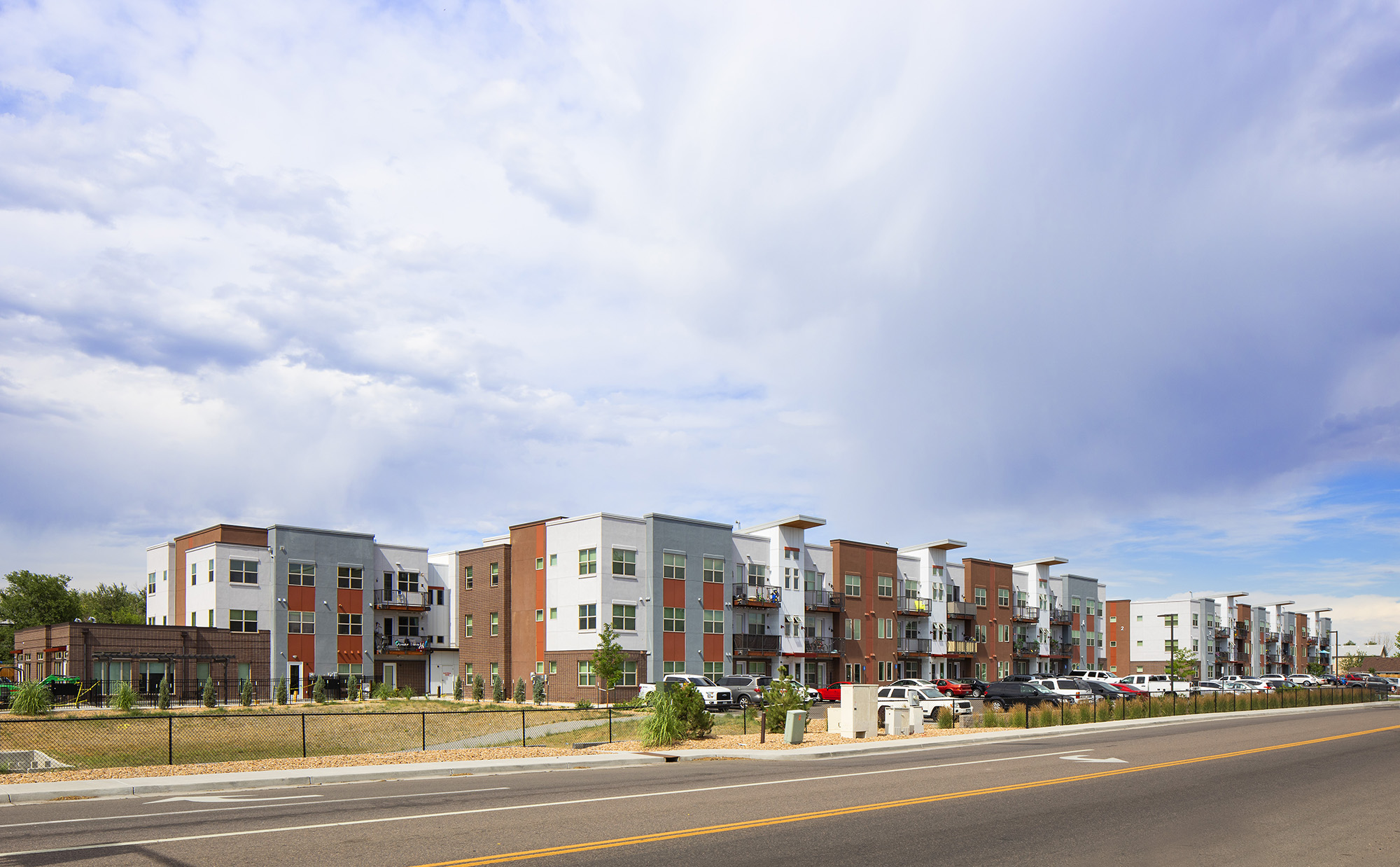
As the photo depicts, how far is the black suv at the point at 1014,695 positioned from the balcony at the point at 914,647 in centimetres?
2958

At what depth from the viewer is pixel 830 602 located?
76562 mm

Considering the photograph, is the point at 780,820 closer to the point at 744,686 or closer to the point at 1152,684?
the point at 744,686

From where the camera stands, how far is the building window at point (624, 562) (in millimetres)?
63688

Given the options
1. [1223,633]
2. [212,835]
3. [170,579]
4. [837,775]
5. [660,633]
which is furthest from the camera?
[1223,633]

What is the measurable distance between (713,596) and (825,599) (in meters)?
11.7

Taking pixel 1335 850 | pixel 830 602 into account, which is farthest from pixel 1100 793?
pixel 830 602

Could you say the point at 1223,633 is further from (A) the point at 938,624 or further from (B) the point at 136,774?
(B) the point at 136,774

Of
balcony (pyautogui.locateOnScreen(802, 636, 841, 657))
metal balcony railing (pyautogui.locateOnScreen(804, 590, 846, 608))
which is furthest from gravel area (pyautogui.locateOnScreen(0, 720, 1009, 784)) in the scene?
metal balcony railing (pyautogui.locateOnScreen(804, 590, 846, 608))

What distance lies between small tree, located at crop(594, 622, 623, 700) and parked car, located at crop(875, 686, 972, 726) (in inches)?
643

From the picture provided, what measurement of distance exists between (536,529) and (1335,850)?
195ft

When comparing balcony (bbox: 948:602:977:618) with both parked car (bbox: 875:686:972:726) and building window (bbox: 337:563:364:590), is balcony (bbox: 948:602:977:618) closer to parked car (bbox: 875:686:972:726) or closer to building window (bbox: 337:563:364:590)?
parked car (bbox: 875:686:972:726)

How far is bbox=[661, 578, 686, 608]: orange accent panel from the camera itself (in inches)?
2576

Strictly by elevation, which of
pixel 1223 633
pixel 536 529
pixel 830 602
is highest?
pixel 536 529

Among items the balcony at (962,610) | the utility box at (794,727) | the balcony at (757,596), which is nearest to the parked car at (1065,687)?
the balcony at (757,596)
